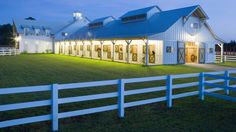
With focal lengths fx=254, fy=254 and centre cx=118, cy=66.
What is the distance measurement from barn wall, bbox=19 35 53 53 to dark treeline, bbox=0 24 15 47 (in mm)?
11347

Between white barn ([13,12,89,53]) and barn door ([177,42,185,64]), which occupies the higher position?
white barn ([13,12,89,53])

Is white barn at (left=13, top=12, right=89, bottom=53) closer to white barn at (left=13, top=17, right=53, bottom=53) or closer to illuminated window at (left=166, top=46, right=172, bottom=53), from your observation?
white barn at (left=13, top=17, right=53, bottom=53)

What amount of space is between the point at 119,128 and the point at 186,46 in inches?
952

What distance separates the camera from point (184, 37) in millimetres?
27719

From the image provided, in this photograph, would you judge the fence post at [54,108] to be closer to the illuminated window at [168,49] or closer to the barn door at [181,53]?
the illuminated window at [168,49]

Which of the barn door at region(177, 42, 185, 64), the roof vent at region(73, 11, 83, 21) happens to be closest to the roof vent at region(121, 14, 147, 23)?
the barn door at region(177, 42, 185, 64)

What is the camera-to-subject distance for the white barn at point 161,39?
1036 inches

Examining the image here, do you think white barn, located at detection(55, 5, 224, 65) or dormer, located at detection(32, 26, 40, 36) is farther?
dormer, located at detection(32, 26, 40, 36)

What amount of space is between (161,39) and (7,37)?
51032 millimetres

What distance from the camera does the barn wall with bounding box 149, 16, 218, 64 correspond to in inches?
1030

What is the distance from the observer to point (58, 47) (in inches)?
2026

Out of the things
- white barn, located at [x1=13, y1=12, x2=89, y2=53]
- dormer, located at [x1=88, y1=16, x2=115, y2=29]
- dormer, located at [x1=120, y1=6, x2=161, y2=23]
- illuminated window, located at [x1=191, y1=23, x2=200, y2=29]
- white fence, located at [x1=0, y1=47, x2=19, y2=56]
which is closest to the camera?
illuminated window, located at [x1=191, y1=23, x2=200, y2=29]

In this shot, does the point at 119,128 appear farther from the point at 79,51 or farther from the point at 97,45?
the point at 79,51

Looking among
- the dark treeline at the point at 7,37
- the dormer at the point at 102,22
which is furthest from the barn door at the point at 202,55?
the dark treeline at the point at 7,37
